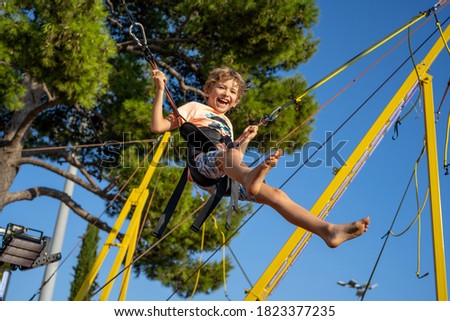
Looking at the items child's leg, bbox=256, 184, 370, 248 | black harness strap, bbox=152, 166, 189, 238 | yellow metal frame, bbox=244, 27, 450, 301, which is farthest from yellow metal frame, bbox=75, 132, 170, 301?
child's leg, bbox=256, 184, 370, 248

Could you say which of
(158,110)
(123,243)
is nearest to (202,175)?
(158,110)

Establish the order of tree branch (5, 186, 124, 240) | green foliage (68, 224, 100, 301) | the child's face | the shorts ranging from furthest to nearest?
green foliage (68, 224, 100, 301) → tree branch (5, 186, 124, 240) → the child's face → the shorts

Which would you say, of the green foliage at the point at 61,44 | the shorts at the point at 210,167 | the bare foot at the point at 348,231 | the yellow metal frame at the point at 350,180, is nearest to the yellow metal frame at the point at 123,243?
the green foliage at the point at 61,44

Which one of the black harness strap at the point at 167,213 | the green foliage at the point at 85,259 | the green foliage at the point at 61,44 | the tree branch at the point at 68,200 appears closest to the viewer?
the black harness strap at the point at 167,213

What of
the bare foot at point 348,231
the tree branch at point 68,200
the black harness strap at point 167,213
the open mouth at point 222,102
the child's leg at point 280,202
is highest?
the tree branch at point 68,200

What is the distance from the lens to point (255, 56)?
944 cm

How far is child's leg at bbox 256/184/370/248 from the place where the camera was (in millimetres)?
2580

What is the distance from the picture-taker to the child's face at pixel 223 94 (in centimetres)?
355

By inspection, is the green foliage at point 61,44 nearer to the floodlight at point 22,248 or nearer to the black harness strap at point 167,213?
the floodlight at point 22,248

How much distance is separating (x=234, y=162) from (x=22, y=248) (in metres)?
4.08

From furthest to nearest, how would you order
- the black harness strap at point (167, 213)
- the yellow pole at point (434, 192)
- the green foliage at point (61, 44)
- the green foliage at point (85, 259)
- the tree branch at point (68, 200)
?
the green foliage at point (85, 259), the tree branch at point (68, 200), the green foliage at point (61, 44), the yellow pole at point (434, 192), the black harness strap at point (167, 213)

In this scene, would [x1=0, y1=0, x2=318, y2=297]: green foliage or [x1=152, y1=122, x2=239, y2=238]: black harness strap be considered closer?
[x1=152, y1=122, x2=239, y2=238]: black harness strap

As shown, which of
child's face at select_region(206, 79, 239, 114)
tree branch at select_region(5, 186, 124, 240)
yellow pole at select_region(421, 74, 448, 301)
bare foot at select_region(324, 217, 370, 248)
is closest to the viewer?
bare foot at select_region(324, 217, 370, 248)

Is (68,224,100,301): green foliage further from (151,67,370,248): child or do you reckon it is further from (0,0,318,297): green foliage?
(151,67,370,248): child
